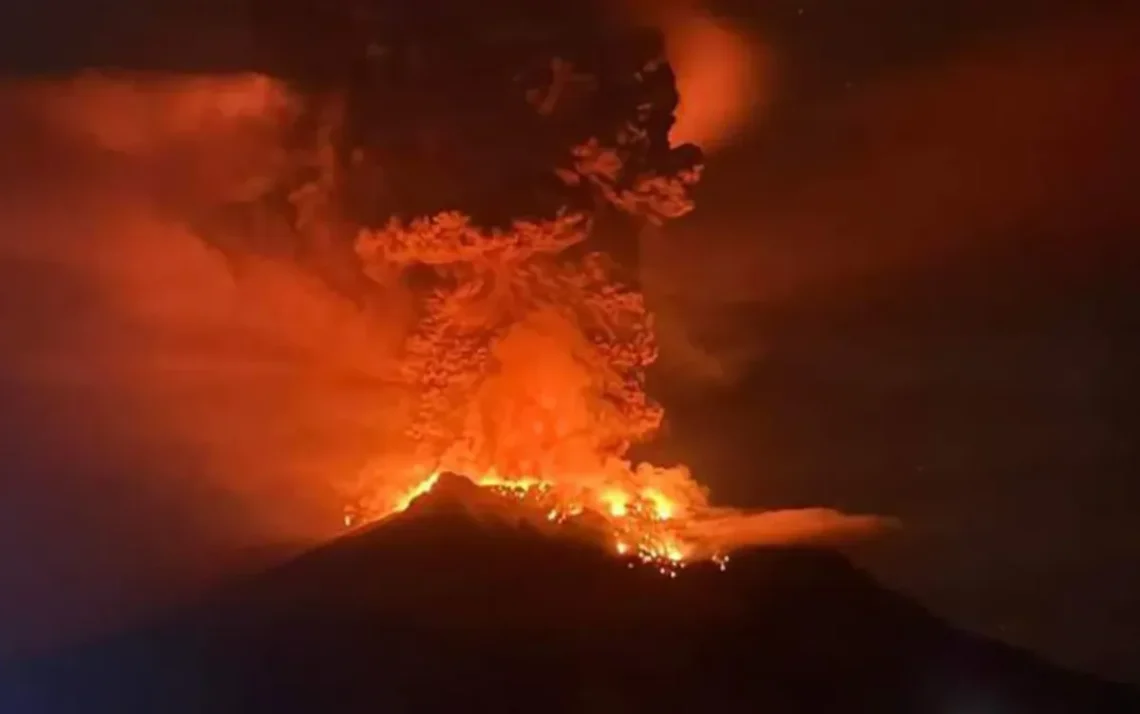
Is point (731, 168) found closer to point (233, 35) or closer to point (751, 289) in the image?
point (751, 289)

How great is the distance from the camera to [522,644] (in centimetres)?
349

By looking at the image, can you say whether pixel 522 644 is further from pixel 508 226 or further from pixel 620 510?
pixel 508 226

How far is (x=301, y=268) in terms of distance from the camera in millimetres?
3264

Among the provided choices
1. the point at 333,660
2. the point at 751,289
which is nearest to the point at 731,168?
the point at 751,289

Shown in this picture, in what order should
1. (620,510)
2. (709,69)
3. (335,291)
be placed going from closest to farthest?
(709,69) < (335,291) < (620,510)

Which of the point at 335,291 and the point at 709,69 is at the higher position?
the point at 709,69

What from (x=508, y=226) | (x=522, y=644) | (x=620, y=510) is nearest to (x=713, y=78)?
(x=508, y=226)

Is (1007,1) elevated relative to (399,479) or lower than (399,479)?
elevated

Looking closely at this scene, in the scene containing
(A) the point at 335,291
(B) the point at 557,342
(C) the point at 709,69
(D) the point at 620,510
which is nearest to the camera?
(C) the point at 709,69

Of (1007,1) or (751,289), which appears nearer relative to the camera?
(1007,1)

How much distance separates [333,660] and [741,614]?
43.7 inches

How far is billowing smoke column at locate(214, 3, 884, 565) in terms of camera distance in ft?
9.73

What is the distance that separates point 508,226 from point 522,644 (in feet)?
3.69

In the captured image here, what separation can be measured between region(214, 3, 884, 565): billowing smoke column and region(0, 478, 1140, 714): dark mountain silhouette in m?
0.16
